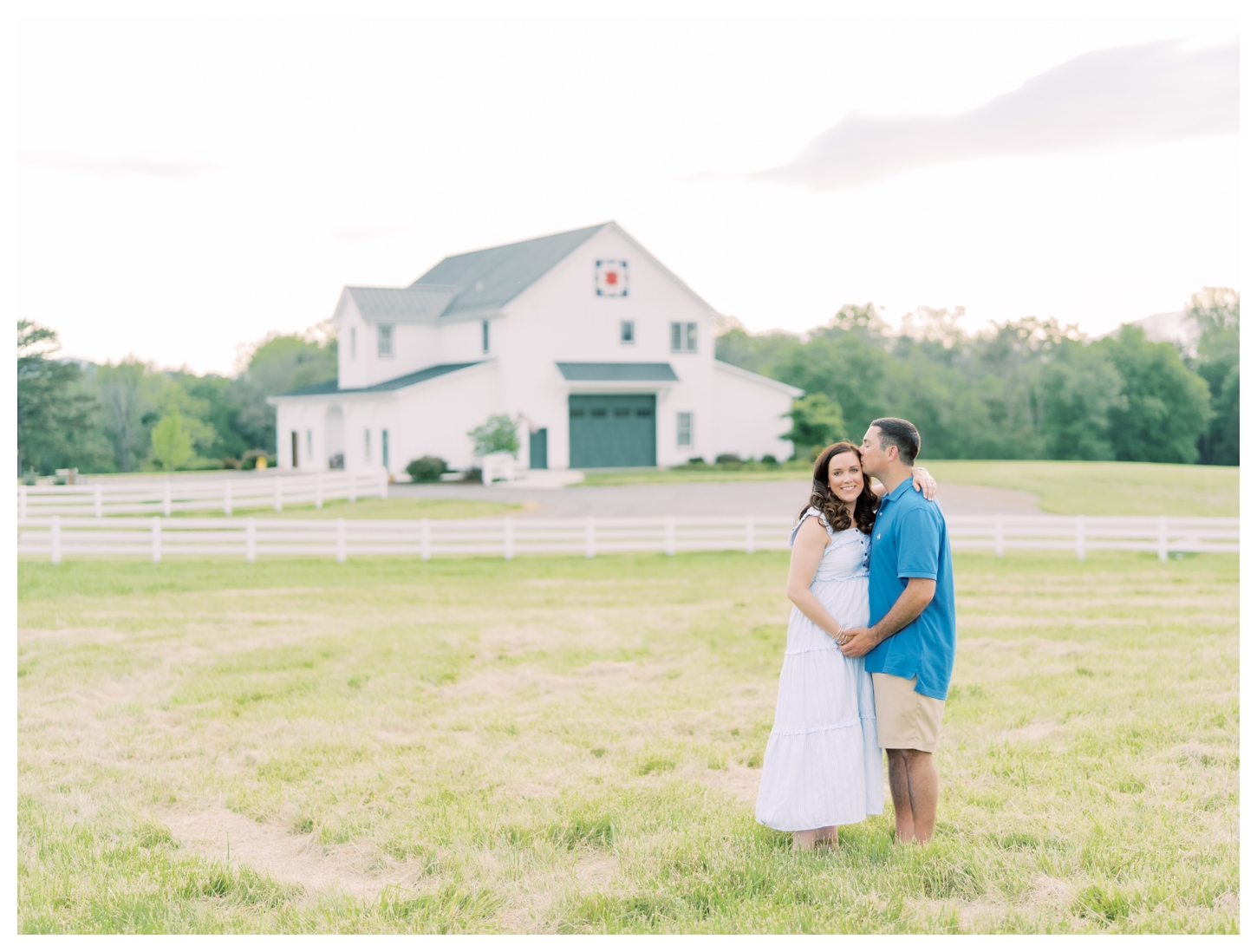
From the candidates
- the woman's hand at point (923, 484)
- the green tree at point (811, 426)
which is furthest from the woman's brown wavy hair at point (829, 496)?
the green tree at point (811, 426)

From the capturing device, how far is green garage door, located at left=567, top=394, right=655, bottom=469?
122 feet

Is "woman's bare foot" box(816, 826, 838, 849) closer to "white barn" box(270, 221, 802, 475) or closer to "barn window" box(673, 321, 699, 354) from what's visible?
"white barn" box(270, 221, 802, 475)

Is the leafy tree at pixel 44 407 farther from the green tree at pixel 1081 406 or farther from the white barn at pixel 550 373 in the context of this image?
the green tree at pixel 1081 406

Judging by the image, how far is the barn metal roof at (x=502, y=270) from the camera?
37625mm

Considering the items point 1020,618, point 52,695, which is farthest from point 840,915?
point 1020,618

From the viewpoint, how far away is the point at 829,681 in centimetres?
511

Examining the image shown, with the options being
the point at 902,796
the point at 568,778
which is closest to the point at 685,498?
the point at 568,778

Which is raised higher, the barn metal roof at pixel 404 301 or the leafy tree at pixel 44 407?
the barn metal roof at pixel 404 301

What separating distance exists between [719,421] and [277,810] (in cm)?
3334

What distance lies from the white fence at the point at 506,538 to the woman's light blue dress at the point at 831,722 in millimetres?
13159

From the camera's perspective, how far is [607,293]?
38062 millimetres

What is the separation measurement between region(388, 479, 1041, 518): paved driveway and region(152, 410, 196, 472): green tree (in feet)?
66.8
